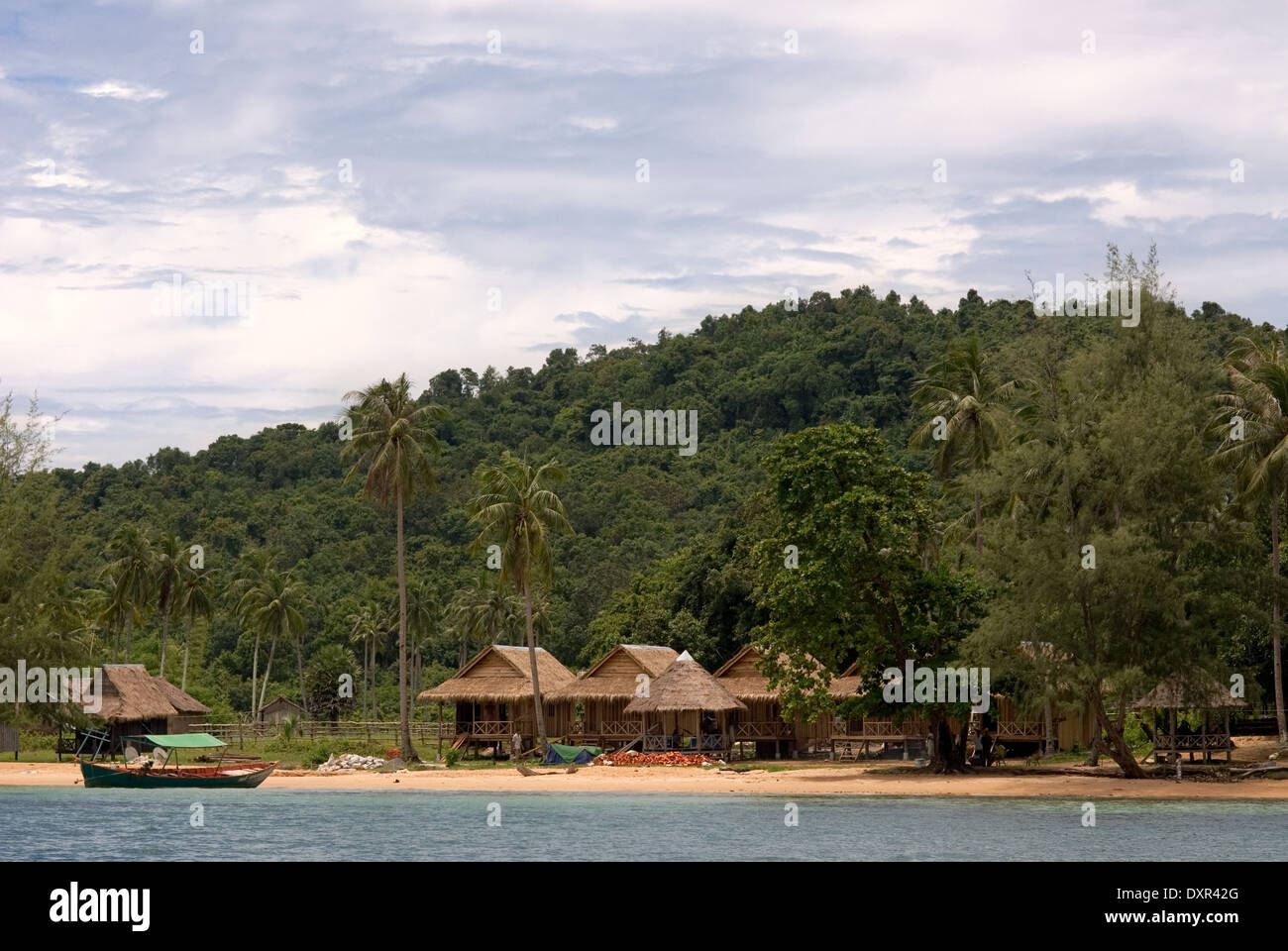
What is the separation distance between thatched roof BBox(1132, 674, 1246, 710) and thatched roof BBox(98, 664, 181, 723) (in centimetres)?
3549

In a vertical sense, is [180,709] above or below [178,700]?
below

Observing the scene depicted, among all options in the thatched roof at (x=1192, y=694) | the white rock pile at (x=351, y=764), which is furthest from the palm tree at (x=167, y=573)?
the thatched roof at (x=1192, y=694)

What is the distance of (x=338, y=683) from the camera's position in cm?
7088

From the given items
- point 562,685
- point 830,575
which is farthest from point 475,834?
point 562,685

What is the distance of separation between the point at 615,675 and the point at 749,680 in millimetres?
4870

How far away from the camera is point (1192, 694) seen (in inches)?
1409

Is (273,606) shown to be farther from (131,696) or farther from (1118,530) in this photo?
(1118,530)

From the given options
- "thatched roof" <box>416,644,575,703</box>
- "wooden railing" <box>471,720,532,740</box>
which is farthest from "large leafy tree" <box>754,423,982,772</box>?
"wooden railing" <box>471,720,532,740</box>

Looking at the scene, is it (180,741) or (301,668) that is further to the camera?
(301,668)

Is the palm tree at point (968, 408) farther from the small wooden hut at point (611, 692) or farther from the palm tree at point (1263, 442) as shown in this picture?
the small wooden hut at point (611, 692)

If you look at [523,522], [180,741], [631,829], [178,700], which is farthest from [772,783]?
[178,700]
